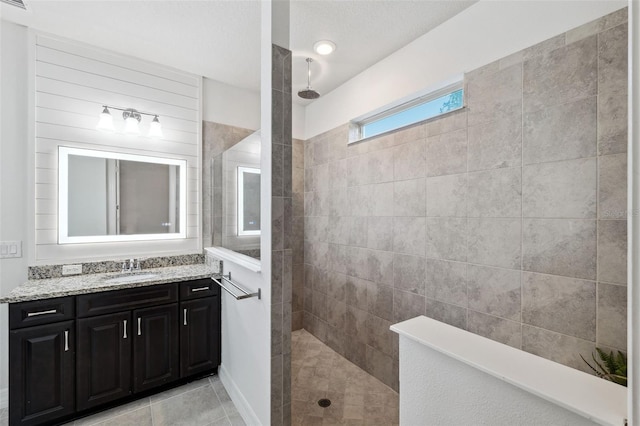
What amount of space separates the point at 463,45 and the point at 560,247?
4.59 feet

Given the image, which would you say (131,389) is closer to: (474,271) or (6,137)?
(6,137)

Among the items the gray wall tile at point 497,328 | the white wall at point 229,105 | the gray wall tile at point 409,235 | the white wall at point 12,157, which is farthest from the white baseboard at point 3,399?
the gray wall tile at point 497,328

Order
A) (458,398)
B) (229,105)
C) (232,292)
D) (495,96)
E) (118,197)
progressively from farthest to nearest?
(229,105) < (118,197) < (232,292) < (495,96) < (458,398)

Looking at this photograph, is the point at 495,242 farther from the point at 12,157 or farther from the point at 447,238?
the point at 12,157

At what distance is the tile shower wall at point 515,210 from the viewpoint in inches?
50.7

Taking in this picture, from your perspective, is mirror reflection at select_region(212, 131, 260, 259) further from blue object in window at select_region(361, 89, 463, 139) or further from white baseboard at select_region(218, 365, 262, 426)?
blue object in window at select_region(361, 89, 463, 139)

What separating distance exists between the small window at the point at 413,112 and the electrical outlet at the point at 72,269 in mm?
2771

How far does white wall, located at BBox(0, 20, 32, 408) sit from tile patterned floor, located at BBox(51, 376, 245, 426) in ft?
2.87

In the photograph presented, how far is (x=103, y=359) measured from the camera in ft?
6.66

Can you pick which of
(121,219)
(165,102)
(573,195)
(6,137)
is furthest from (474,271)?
(6,137)

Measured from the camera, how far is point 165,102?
275 centimetres

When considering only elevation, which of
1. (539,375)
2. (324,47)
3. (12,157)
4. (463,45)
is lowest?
(539,375)

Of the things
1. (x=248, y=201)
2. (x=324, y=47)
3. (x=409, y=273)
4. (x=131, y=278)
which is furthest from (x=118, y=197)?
(x=409, y=273)

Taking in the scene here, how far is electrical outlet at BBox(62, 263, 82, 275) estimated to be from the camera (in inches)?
89.4
